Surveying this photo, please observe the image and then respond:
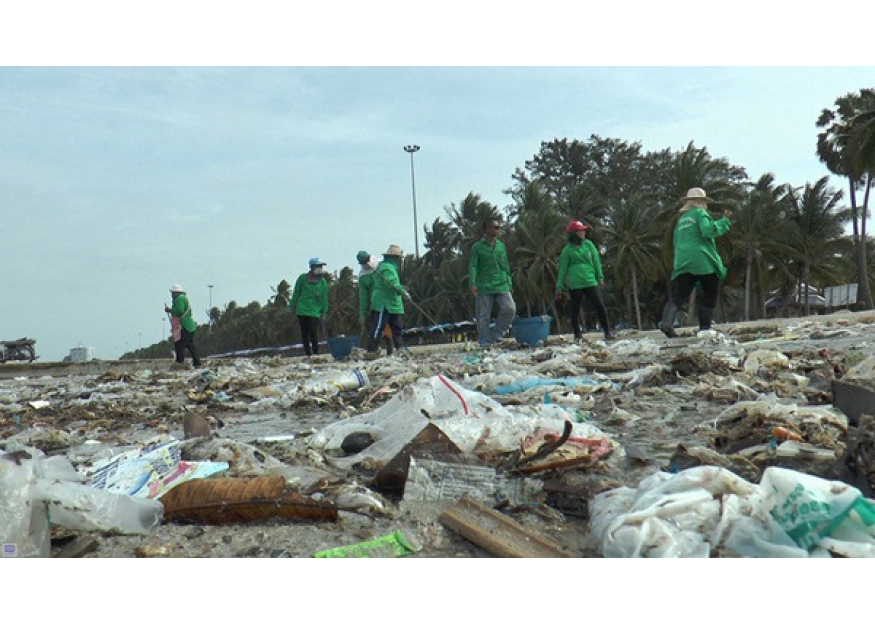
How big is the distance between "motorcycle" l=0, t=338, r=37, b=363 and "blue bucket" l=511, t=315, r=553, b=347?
94.3ft

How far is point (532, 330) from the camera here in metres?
8.77

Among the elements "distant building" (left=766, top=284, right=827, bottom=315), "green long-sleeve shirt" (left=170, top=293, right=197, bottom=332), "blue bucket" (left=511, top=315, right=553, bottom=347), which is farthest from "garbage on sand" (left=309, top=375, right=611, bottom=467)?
"distant building" (left=766, top=284, right=827, bottom=315)

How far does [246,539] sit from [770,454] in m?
1.61

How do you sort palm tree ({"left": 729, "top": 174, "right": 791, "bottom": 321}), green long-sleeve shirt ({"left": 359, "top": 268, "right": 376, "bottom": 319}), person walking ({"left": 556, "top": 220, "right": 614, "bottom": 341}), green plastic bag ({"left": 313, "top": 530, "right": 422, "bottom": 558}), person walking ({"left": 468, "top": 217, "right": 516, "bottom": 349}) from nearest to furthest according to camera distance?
green plastic bag ({"left": 313, "top": 530, "right": 422, "bottom": 558}), person walking ({"left": 556, "top": 220, "right": 614, "bottom": 341}), person walking ({"left": 468, "top": 217, "right": 516, "bottom": 349}), green long-sleeve shirt ({"left": 359, "top": 268, "right": 376, "bottom": 319}), palm tree ({"left": 729, "top": 174, "right": 791, "bottom": 321})

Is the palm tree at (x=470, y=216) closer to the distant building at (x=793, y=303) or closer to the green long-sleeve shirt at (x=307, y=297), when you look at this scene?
the distant building at (x=793, y=303)

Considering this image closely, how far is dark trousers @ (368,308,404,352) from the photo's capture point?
32.7 ft

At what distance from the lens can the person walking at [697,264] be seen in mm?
7578

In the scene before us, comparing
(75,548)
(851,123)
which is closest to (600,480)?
(75,548)

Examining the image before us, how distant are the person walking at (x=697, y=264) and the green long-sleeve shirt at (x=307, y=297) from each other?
5.72 m

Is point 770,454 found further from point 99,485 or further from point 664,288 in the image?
point 664,288

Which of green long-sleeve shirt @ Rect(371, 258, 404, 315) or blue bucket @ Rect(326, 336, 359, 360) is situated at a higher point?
green long-sleeve shirt @ Rect(371, 258, 404, 315)

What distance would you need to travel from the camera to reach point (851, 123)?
2678 centimetres

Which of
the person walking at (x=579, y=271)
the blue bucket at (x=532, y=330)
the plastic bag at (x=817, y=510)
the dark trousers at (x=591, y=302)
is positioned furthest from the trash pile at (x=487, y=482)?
the person walking at (x=579, y=271)

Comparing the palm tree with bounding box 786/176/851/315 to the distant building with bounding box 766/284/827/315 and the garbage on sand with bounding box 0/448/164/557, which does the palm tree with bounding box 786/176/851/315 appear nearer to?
the distant building with bounding box 766/284/827/315
